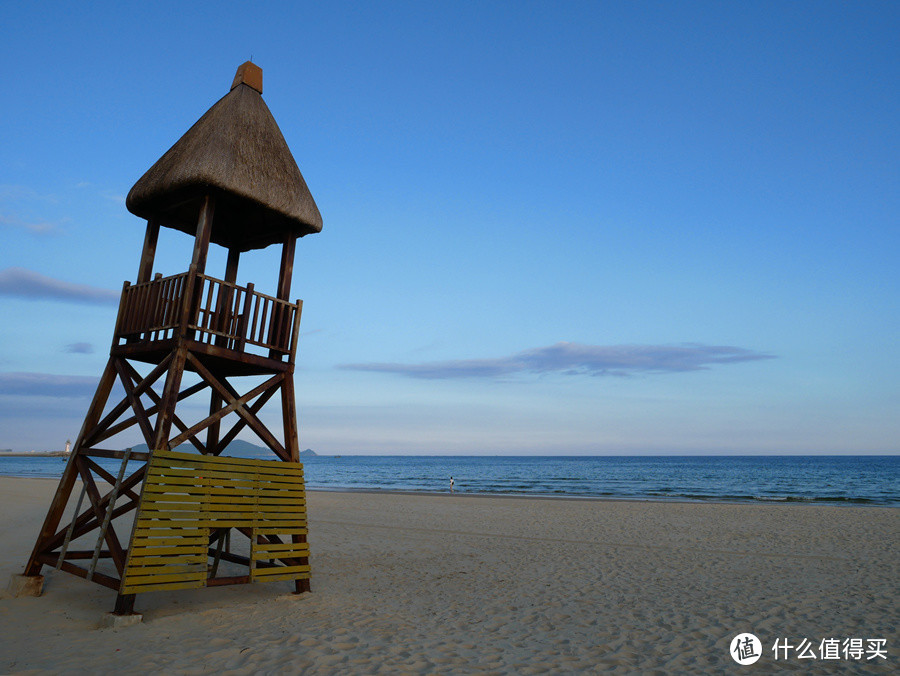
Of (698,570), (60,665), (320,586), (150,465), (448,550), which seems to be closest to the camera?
(60,665)

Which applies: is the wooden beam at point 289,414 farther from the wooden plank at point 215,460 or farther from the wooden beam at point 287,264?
the wooden beam at point 287,264

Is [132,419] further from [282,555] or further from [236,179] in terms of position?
[236,179]

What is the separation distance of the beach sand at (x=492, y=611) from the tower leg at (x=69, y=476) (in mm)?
589

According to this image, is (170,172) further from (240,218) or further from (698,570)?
(698,570)

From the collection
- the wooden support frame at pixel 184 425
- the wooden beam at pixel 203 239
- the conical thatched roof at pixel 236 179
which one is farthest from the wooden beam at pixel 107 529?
the conical thatched roof at pixel 236 179

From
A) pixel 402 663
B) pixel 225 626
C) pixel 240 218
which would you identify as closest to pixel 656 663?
pixel 402 663

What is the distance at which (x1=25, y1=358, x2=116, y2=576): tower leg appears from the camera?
748cm

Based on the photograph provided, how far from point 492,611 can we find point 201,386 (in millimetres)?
5459

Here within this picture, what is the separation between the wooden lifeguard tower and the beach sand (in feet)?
1.80

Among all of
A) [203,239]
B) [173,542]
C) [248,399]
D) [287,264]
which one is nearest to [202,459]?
[173,542]

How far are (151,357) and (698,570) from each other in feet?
32.6

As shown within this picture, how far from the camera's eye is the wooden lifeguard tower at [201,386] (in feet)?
21.4

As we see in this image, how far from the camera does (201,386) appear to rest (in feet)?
28.8

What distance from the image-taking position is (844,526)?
56.3 ft
